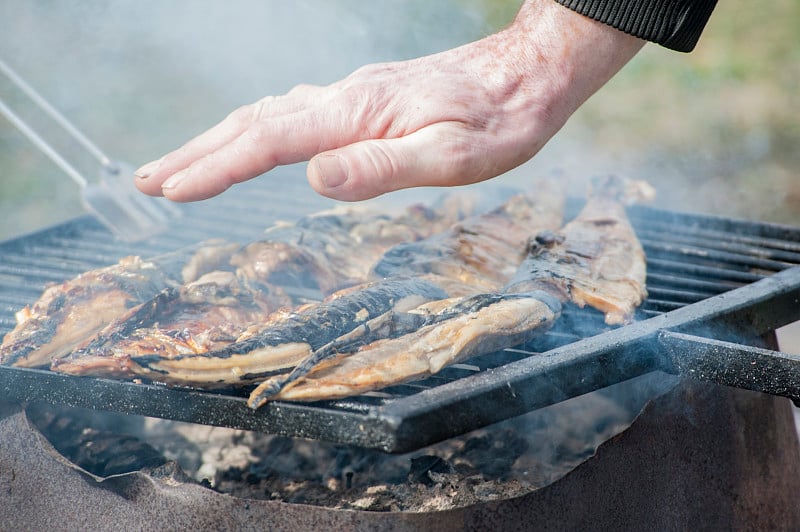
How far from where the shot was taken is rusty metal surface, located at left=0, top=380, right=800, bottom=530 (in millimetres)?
1799

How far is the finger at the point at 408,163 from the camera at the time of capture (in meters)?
1.85

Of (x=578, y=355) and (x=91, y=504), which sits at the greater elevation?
(x=578, y=355)

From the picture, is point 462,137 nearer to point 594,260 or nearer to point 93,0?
point 594,260

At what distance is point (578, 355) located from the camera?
71.4 inches

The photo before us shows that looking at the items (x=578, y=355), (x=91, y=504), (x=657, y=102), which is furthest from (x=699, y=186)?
(x=91, y=504)

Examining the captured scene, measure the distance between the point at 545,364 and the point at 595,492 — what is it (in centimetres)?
45

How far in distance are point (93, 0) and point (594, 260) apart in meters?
4.50

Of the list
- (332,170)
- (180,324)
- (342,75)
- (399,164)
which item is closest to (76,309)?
(180,324)

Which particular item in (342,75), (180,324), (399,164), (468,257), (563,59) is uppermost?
(342,75)

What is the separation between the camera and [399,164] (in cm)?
191

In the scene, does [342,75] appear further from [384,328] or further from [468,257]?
[384,328]

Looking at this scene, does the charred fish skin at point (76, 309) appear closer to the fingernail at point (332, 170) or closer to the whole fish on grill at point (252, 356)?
the whole fish on grill at point (252, 356)

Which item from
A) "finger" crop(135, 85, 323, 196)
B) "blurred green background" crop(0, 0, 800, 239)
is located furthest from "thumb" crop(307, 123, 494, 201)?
"blurred green background" crop(0, 0, 800, 239)

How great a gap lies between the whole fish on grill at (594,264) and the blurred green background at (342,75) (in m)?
3.03
